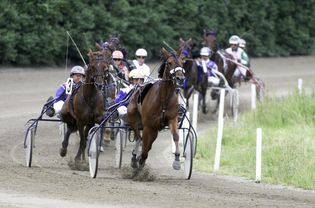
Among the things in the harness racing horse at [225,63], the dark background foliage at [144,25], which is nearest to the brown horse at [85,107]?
the harness racing horse at [225,63]

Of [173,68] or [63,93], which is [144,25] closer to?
[63,93]

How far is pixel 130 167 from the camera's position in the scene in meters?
14.5

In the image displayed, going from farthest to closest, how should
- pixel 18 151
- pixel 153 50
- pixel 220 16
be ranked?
pixel 220 16 → pixel 153 50 → pixel 18 151

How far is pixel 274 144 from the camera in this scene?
16.7 m

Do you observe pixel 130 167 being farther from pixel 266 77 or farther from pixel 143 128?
pixel 266 77

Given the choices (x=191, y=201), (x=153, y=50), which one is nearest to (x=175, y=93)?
(x=191, y=201)

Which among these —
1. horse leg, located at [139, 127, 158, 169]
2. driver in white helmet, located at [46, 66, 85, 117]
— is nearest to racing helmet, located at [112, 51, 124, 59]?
driver in white helmet, located at [46, 66, 85, 117]

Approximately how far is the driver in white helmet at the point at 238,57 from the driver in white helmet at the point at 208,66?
41.4 inches

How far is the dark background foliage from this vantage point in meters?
24.5

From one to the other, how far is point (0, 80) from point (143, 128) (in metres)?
10.5

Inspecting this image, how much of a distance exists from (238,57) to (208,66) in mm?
2160

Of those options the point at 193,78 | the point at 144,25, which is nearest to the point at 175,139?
the point at 193,78

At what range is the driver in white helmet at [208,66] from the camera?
22.3 metres

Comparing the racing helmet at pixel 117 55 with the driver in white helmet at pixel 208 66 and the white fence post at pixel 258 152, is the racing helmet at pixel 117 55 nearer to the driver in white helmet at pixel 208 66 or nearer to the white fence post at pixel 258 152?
the driver in white helmet at pixel 208 66
